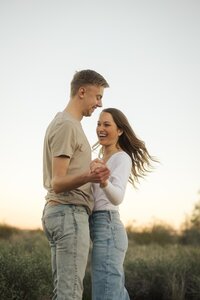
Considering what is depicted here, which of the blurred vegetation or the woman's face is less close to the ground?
the woman's face

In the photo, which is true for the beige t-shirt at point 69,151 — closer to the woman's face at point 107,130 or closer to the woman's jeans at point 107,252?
the woman's jeans at point 107,252

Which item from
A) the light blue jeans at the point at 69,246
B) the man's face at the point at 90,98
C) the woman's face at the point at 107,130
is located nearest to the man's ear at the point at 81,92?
the man's face at the point at 90,98

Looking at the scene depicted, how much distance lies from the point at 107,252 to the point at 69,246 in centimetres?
39

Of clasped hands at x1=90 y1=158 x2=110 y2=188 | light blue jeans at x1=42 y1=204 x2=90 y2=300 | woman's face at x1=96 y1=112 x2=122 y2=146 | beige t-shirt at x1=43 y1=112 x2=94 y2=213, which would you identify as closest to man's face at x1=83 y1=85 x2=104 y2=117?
beige t-shirt at x1=43 y1=112 x2=94 y2=213

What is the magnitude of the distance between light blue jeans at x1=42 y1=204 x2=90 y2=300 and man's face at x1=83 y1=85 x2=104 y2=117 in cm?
65

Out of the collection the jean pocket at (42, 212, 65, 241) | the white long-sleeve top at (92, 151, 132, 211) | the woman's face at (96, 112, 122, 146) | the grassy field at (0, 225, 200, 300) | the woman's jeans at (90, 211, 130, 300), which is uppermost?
the woman's face at (96, 112, 122, 146)

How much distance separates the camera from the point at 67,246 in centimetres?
335

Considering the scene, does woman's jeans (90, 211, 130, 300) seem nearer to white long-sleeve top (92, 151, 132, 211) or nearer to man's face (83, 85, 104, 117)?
white long-sleeve top (92, 151, 132, 211)

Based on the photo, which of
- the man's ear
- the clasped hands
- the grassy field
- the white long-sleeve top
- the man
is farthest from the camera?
the grassy field

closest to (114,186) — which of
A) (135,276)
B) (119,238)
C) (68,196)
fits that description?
(68,196)

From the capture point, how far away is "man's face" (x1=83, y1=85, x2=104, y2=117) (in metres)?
3.65

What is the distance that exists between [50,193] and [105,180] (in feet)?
1.38

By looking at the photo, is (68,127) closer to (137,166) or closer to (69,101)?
(69,101)

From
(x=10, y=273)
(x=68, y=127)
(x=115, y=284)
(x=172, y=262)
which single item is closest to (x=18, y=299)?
(x=10, y=273)
